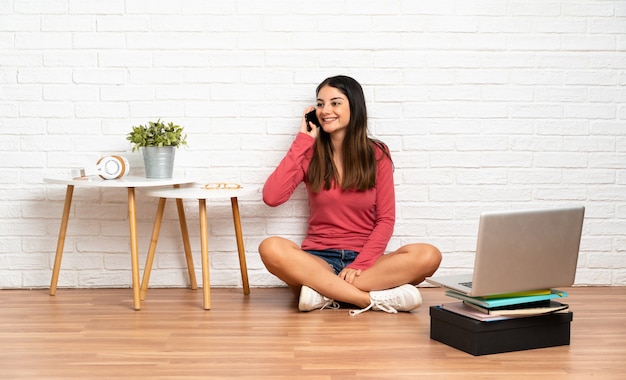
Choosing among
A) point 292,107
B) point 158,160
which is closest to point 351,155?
point 292,107

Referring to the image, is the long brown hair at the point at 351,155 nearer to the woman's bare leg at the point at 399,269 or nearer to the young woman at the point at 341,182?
the young woman at the point at 341,182

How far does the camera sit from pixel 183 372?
7.22ft

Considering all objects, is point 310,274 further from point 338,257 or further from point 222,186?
point 222,186

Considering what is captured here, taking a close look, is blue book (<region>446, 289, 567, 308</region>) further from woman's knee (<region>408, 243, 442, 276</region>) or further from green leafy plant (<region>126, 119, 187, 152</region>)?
green leafy plant (<region>126, 119, 187, 152</region>)

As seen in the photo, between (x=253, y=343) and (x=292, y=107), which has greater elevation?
(x=292, y=107)

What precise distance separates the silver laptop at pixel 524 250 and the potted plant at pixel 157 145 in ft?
4.31

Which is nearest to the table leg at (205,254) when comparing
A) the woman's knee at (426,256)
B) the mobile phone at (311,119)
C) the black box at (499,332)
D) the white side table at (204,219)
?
the white side table at (204,219)

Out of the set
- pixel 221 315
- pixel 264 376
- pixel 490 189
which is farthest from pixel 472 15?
pixel 264 376

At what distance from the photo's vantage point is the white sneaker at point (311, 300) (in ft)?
9.71

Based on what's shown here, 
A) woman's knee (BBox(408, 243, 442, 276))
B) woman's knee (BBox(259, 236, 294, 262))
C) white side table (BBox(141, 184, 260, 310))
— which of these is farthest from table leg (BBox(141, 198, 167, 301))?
woman's knee (BBox(408, 243, 442, 276))

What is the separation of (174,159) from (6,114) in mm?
778

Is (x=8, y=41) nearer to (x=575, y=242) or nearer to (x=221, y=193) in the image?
(x=221, y=193)

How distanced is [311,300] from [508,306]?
31.8 inches

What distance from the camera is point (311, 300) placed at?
2973 mm
